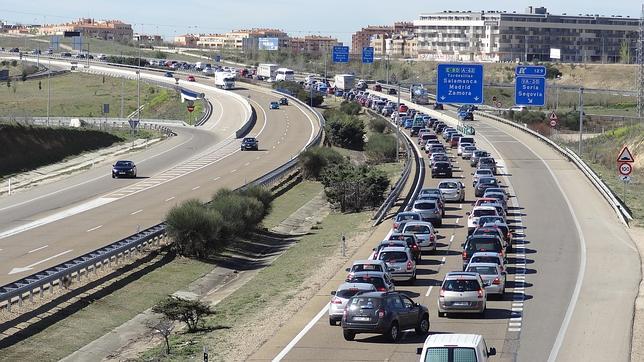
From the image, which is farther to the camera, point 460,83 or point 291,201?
point 460,83

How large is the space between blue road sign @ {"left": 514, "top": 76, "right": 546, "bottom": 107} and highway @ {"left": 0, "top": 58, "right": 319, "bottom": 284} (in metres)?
16.9

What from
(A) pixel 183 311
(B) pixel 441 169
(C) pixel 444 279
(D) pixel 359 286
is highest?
(D) pixel 359 286

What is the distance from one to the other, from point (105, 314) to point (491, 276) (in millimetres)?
11545

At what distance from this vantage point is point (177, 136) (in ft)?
353

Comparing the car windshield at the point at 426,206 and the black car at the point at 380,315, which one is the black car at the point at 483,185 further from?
the black car at the point at 380,315

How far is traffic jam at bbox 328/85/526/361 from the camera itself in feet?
90.5

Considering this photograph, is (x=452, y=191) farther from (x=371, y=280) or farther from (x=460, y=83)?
(x=371, y=280)

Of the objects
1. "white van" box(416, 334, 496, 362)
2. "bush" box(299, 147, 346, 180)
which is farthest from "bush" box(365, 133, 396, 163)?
"white van" box(416, 334, 496, 362)

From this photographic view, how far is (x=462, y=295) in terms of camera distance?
30.5 metres

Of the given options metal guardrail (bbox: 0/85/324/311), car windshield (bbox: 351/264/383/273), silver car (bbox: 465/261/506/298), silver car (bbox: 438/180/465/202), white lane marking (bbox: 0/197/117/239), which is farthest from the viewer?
silver car (bbox: 438/180/465/202)

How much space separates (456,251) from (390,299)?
17.0 m

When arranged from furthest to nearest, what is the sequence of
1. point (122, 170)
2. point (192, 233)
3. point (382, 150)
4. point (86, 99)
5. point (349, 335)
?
point (86, 99) < point (382, 150) < point (122, 170) < point (192, 233) < point (349, 335)

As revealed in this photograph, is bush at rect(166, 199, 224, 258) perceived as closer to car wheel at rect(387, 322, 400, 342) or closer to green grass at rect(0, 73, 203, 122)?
car wheel at rect(387, 322, 400, 342)

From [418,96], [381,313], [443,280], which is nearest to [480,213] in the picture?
[443,280]
